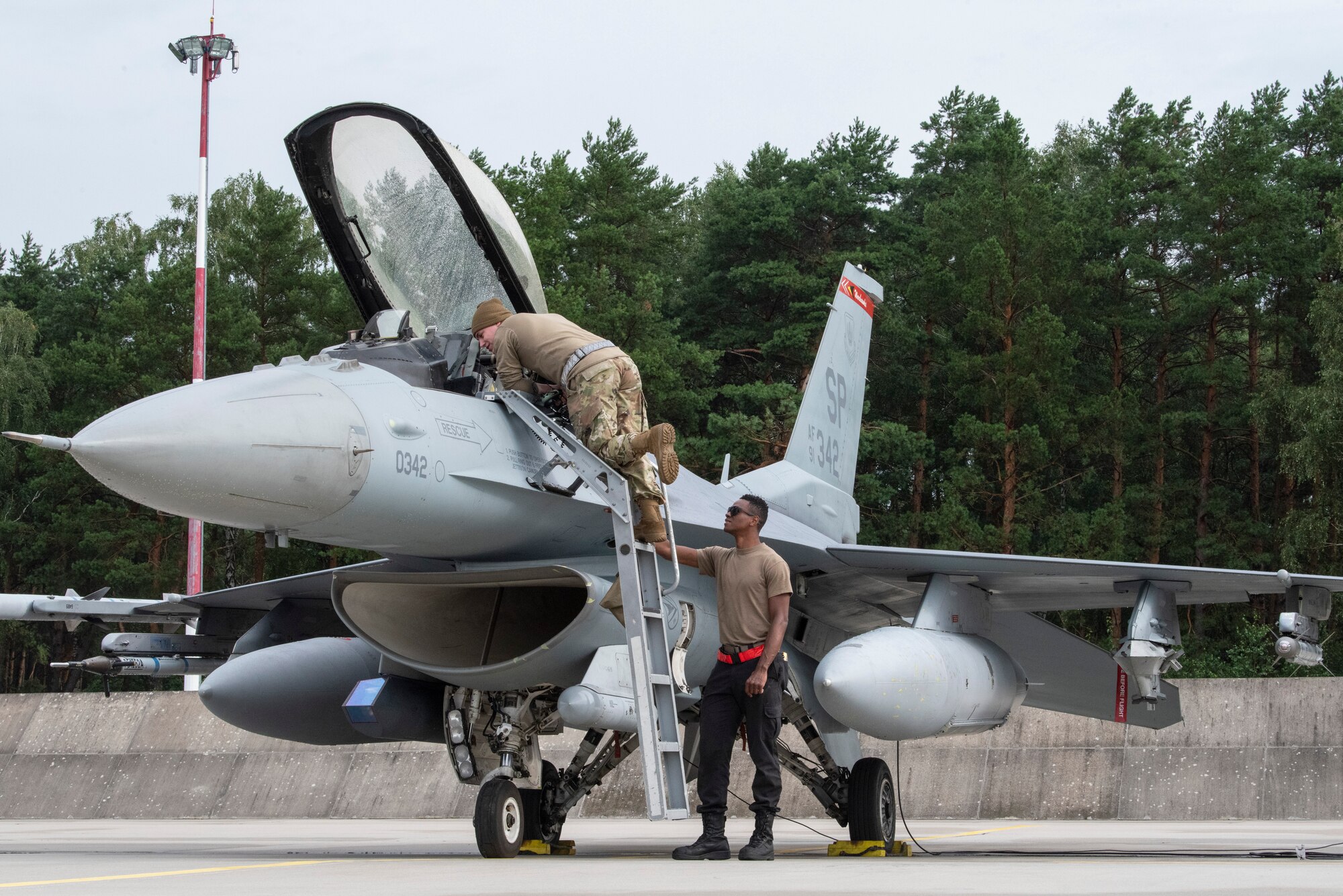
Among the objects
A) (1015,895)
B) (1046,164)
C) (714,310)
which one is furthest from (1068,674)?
(1046,164)

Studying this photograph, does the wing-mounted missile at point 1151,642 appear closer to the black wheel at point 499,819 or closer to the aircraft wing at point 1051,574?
the aircraft wing at point 1051,574

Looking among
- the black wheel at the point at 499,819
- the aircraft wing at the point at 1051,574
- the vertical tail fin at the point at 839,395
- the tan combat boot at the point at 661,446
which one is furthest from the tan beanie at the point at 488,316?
the vertical tail fin at the point at 839,395

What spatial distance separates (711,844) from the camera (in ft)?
19.4

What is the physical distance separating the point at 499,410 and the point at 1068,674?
15.9 ft

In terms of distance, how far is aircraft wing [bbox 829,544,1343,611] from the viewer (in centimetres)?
770

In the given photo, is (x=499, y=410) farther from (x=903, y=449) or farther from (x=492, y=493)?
(x=903, y=449)

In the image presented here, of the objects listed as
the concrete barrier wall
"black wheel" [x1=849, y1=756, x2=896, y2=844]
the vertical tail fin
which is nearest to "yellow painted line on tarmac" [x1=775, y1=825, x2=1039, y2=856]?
"black wheel" [x1=849, y1=756, x2=896, y2=844]

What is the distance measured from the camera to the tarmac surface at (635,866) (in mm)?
4289

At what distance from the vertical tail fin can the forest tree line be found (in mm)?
16424

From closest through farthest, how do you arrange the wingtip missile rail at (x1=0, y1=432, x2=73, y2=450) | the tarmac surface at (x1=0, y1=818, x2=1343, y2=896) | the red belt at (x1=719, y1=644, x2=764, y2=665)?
the tarmac surface at (x1=0, y1=818, x2=1343, y2=896) → the wingtip missile rail at (x1=0, y1=432, x2=73, y2=450) → the red belt at (x1=719, y1=644, x2=764, y2=665)

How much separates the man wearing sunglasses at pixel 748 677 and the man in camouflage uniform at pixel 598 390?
1.33 feet

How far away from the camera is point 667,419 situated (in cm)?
3269

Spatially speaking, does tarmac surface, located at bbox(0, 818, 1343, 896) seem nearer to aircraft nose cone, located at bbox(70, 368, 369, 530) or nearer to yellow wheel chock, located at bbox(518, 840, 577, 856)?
yellow wheel chock, located at bbox(518, 840, 577, 856)

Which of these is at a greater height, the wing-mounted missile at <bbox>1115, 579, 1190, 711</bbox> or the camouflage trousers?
the camouflage trousers
